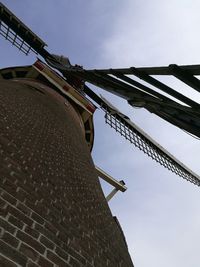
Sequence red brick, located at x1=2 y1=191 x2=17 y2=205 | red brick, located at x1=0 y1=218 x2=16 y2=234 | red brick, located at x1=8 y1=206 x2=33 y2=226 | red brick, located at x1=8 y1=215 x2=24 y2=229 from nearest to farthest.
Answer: red brick, located at x1=0 y1=218 x2=16 y2=234
red brick, located at x1=8 y1=215 x2=24 y2=229
red brick, located at x1=8 y1=206 x2=33 y2=226
red brick, located at x1=2 y1=191 x2=17 y2=205

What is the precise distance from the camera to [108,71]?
472cm

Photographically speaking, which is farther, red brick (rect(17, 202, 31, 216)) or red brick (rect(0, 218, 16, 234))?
red brick (rect(17, 202, 31, 216))

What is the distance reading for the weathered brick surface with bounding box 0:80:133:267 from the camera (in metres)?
2.92

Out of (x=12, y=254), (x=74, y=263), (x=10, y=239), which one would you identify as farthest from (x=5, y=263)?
(x=74, y=263)

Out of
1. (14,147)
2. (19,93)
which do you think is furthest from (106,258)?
(19,93)

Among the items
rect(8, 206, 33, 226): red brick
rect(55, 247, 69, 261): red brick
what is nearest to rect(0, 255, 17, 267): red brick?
rect(8, 206, 33, 226): red brick

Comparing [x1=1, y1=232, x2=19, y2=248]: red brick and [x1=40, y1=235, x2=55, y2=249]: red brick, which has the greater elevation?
[x1=40, y1=235, x2=55, y2=249]: red brick

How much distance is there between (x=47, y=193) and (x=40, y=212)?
0.53 m

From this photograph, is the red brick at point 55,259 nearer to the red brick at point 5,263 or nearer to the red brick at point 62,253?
the red brick at point 62,253

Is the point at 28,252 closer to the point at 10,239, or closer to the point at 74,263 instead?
the point at 10,239

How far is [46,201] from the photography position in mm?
3766

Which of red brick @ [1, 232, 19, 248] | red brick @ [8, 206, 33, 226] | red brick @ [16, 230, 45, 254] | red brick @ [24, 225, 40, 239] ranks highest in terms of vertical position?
red brick @ [8, 206, 33, 226]

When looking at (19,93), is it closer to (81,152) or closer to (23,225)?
(81,152)

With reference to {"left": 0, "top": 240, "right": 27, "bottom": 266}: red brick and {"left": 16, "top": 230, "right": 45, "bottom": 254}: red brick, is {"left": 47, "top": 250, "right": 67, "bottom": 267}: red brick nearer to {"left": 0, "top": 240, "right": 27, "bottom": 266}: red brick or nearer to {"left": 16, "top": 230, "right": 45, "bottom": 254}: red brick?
{"left": 16, "top": 230, "right": 45, "bottom": 254}: red brick
